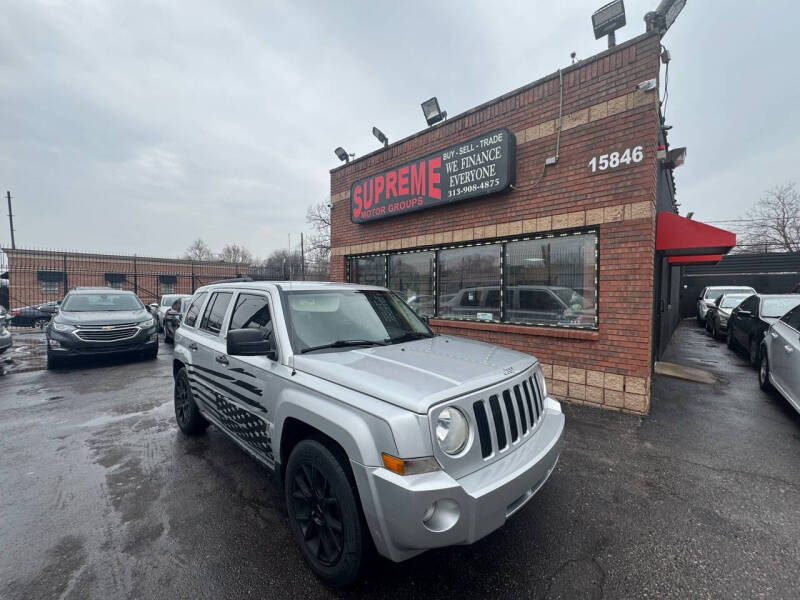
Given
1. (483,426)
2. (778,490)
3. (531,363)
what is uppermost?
(531,363)

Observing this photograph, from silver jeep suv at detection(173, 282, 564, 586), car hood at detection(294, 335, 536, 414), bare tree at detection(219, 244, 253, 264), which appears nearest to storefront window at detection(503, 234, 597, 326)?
silver jeep suv at detection(173, 282, 564, 586)

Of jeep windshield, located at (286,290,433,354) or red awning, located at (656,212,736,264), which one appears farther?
red awning, located at (656,212,736,264)

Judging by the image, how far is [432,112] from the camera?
294 inches

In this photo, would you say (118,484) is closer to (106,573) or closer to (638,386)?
(106,573)

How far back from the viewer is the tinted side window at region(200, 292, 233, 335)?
3.63 meters

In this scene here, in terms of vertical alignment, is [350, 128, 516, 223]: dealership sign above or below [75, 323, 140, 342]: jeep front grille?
above

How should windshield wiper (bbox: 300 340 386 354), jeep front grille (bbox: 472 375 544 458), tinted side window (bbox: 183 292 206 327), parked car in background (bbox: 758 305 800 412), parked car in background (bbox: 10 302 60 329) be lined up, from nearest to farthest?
jeep front grille (bbox: 472 375 544 458) < windshield wiper (bbox: 300 340 386 354) < tinted side window (bbox: 183 292 206 327) < parked car in background (bbox: 758 305 800 412) < parked car in background (bbox: 10 302 60 329)

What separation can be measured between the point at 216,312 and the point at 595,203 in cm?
524

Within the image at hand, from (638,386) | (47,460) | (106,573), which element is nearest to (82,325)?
(47,460)

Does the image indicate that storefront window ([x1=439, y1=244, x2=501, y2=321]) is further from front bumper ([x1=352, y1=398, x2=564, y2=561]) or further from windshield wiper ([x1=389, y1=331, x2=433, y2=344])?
front bumper ([x1=352, y1=398, x2=564, y2=561])

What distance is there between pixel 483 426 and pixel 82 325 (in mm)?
9020

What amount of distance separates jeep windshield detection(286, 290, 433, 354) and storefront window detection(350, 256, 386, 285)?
16.6 ft

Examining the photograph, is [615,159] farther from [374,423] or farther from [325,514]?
[325,514]

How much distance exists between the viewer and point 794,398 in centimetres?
449
